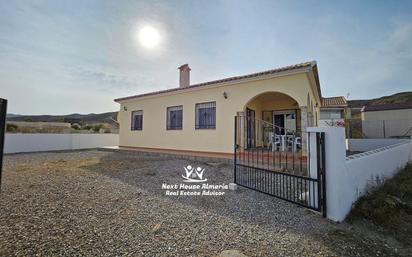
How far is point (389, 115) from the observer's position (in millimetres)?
26062

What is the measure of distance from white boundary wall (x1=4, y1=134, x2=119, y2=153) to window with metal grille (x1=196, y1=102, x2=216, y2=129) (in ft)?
41.4

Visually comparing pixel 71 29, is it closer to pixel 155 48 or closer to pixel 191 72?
pixel 155 48

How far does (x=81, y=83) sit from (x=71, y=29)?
676 centimetres

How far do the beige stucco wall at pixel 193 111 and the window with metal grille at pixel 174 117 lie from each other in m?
0.29

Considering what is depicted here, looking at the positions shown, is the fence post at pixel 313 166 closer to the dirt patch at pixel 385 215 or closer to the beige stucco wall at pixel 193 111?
the dirt patch at pixel 385 215

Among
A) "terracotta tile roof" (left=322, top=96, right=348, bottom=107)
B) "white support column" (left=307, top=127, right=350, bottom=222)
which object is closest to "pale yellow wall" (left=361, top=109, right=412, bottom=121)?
"terracotta tile roof" (left=322, top=96, right=348, bottom=107)

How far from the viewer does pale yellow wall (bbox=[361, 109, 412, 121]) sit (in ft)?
80.4

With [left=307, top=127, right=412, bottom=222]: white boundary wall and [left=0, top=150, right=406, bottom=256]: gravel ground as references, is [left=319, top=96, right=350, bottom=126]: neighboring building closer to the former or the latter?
[left=307, top=127, right=412, bottom=222]: white boundary wall

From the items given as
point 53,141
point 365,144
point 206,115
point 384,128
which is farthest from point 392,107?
point 53,141

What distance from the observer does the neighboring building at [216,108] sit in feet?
28.4

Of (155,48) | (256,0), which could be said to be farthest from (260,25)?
(155,48)

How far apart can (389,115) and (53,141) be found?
39.6 m

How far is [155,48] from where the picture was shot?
952 centimetres

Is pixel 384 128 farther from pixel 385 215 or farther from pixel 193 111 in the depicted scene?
pixel 385 215
